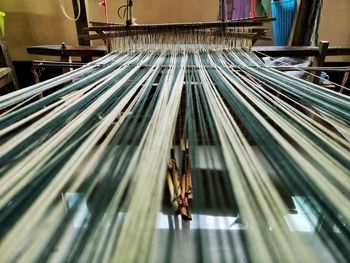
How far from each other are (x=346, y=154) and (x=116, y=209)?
1.51ft

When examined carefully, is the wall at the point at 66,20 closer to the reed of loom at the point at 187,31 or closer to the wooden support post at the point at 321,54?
the reed of loom at the point at 187,31

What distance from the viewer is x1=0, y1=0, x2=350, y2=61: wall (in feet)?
11.1

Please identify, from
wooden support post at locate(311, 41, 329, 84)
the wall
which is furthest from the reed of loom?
the wall

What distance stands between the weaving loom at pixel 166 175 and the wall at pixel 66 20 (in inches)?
109

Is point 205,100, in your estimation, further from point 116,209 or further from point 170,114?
point 116,209

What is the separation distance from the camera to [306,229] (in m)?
0.42

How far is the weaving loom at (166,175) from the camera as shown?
37 cm

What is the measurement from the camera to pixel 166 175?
61 centimetres

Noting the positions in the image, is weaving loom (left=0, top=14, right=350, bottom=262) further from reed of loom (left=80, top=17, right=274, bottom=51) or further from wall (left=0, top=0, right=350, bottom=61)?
wall (left=0, top=0, right=350, bottom=61)

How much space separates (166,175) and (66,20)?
139 inches

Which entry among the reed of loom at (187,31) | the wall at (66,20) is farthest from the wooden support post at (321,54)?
the wall at (66,20)

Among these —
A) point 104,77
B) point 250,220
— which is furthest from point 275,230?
point 104,77

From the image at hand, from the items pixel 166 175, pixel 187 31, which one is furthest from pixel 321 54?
pixel 166 175

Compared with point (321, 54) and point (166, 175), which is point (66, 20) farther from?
point (166, 175)
